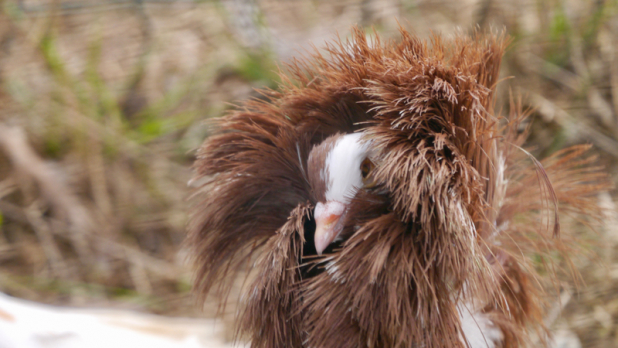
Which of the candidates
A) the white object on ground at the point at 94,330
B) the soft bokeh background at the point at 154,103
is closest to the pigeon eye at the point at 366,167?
the white object on ground at the point at 94,330

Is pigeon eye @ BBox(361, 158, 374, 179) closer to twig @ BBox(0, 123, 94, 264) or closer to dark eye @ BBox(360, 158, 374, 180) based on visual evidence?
dark eye @ BBox(360, 158, 374, 180)

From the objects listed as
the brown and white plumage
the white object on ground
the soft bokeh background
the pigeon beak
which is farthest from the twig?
the pigeon beak

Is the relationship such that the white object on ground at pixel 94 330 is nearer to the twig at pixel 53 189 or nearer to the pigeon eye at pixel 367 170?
the twig at pixel 53 189

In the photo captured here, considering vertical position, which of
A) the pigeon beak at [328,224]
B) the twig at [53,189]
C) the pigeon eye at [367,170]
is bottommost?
the pigeon beak at [328,224]

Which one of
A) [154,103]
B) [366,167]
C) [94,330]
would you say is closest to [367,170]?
[366,167]

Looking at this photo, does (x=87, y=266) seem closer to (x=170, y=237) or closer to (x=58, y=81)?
(x=170, y=237)

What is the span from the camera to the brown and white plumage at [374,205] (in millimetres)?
531

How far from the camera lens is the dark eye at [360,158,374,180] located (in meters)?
0.57

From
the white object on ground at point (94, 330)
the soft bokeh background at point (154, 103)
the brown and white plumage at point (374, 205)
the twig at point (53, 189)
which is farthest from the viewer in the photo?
the twig at point (53, 189)

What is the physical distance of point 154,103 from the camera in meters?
1.60

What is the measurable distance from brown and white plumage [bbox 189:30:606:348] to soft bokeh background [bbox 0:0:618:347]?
2.31 ft

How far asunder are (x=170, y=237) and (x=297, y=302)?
0.98 metres

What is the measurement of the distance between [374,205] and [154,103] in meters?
1.21

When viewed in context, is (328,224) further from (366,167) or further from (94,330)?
(94,330)
